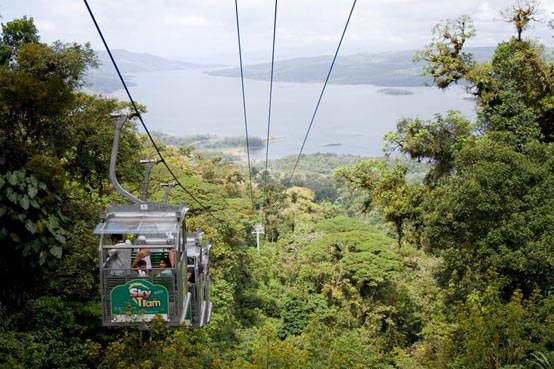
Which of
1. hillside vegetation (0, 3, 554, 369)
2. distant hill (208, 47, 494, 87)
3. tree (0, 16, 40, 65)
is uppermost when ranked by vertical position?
distant hill (208, 47, 494, 87)

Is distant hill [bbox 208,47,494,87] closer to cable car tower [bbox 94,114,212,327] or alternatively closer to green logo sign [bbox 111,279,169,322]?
cable car tower [bbox 94,114,212,327]

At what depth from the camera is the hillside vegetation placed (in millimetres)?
7383

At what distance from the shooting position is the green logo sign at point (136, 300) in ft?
20.5

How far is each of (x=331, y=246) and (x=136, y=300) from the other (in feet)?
42.6

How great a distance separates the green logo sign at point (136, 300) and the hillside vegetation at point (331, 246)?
337 millimetres

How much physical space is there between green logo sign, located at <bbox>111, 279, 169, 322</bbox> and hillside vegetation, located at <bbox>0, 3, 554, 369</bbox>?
337 mm

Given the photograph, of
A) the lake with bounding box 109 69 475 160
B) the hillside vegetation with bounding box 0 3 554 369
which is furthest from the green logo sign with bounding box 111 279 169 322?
the lake with bounding box 109 69 475 160

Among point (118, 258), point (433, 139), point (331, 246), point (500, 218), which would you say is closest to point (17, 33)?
point (118, 258)

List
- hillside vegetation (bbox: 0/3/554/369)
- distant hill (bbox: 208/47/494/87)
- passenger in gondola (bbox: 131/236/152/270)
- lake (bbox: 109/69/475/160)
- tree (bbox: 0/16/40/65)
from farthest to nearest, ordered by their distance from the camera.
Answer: distant hill (bbox: 208/47/494/87) → lake (bbox: 109/69/475/160) → tree (bbox: 0/16/40/65) → hillside vegetation (bbox: 0/3/554/369) → passenger in gondola (bbox: 131/236/152/270)

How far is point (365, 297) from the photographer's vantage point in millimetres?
17438

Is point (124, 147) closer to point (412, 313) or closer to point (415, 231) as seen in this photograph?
point (415, 231)

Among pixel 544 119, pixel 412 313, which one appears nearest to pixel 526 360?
pixel 544 119

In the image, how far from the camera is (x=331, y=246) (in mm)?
18844

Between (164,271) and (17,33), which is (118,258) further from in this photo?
(17,33)
